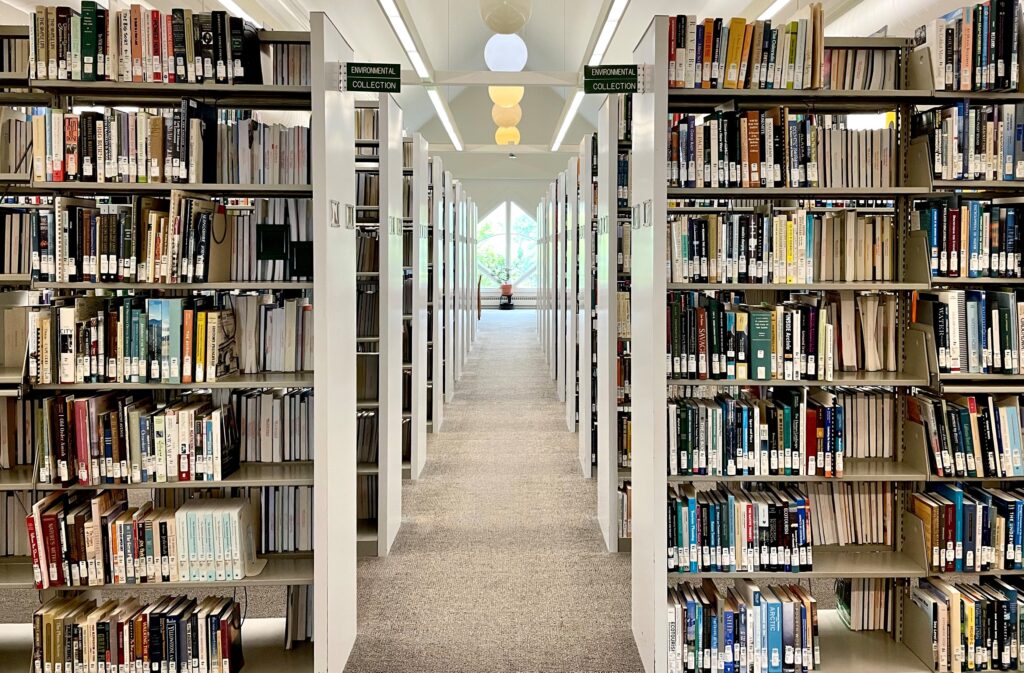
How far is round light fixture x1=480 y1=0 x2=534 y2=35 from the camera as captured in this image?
6664 mm

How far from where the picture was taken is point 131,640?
10.3 feet

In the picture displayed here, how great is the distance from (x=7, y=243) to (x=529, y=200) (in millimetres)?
20222

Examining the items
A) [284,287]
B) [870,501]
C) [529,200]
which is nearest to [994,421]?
[870,501]

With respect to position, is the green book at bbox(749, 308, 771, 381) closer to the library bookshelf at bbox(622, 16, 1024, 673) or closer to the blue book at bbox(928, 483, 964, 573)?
the library bookshelf at bbox(622, 16, 1024, 673)

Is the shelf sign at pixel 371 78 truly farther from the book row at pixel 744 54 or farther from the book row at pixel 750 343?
the book row at pixel 750 343

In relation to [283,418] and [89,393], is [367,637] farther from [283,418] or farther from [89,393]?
[89,393]

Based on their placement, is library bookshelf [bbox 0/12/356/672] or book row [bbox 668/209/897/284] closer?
library bookshelf [bbox 0/12/356/672]

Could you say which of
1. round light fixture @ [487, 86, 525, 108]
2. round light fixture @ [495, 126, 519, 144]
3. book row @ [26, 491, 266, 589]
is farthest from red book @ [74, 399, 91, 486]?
round light fixture @ [495, 126, 519, 144]

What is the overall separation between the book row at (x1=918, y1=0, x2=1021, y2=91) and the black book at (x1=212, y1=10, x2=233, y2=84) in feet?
8.99

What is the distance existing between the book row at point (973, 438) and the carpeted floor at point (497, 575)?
1546 mm

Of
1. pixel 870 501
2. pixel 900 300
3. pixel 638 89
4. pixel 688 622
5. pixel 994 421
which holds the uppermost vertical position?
pixel 638 89

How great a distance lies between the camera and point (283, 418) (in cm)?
A: 340

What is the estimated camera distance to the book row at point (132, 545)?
3086mm

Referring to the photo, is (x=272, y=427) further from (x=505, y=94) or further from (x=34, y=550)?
(x=505, y=94)
